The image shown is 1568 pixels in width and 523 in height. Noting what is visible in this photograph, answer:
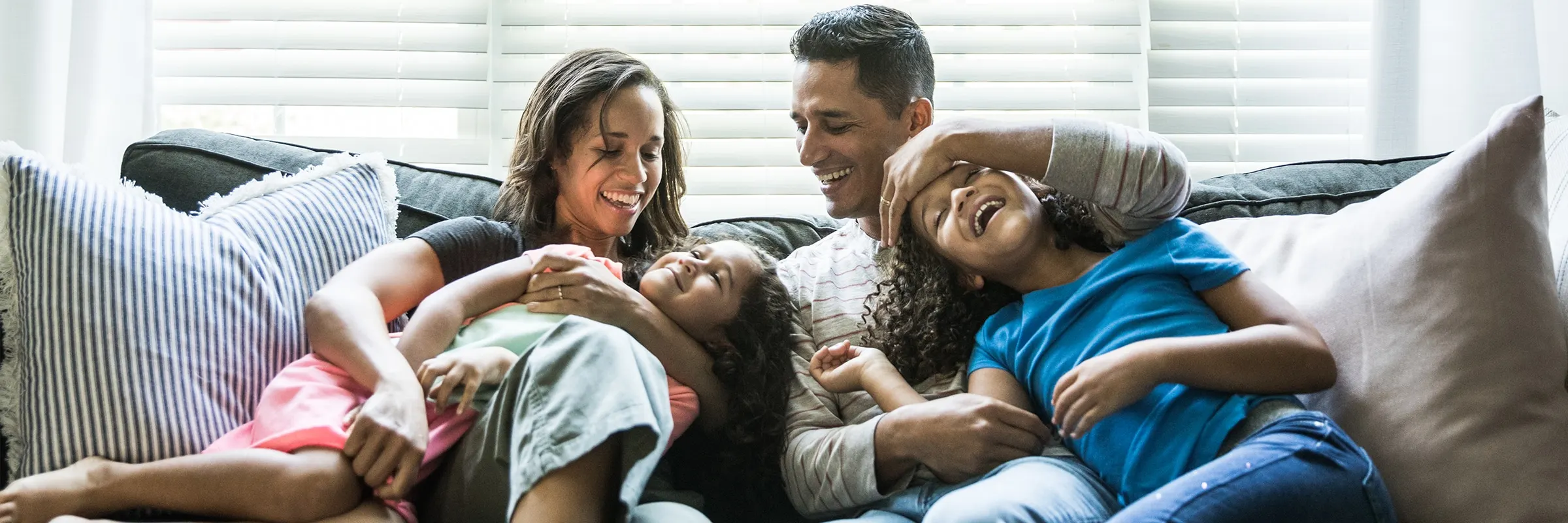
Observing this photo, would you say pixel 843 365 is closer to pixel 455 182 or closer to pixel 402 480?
pixel 402 480

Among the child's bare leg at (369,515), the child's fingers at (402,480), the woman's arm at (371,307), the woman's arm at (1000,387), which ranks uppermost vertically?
the woman's arm at (371,307)

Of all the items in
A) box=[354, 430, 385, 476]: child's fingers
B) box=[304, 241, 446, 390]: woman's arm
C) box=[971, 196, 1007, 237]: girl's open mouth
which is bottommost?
box=[354, 430, 385, 476]: child's fingers

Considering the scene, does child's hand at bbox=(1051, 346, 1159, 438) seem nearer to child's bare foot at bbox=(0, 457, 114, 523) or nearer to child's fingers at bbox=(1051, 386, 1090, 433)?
child's fingers at bbox=(1051, 386, 1090, 433)

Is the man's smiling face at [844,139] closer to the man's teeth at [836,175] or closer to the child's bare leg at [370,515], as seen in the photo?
the man's teeth at [836,175]

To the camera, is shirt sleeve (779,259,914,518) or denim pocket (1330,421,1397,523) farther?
shirt sleeve (779,259,914,518)

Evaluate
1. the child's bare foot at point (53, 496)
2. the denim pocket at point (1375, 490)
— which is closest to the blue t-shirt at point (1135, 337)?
the denim pocket at point (1375, 490)

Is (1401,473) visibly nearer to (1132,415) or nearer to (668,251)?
(1132,415)

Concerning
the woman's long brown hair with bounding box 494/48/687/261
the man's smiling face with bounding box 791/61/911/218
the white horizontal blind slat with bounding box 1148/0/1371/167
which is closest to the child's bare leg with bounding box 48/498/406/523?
the woman's long brown hair with bounding box 494/48/687/261

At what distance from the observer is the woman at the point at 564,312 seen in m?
1.22

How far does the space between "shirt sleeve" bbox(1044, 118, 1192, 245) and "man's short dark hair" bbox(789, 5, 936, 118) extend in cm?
46

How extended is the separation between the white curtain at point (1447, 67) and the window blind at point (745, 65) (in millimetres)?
158

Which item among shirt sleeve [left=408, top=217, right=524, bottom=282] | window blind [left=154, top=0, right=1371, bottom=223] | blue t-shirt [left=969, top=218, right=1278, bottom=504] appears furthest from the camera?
window blind [left=154, top=0, right=1371, bottom=223]

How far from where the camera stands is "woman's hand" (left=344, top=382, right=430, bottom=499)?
132 cm

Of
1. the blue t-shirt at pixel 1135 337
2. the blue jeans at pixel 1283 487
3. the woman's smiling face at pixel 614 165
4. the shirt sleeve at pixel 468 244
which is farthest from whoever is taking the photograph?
the woman's smiling face at pixel 614 165
